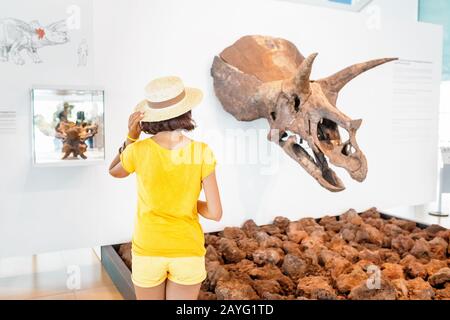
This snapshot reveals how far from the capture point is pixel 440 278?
9.72ft

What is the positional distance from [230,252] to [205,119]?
1.14 meters

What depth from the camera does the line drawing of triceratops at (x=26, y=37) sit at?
120 inches

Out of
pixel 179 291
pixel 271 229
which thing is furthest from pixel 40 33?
pixel 271 229

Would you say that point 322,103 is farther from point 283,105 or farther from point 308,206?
point 308,206

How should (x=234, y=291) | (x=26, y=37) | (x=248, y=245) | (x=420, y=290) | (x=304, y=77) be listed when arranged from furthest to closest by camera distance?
(x=248, y=245), (x=26, y=37), (x=304, y=77), (x=420, y=290), (x=234, y=291)

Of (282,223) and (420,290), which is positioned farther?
(282,223)

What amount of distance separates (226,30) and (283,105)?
3.49 feet

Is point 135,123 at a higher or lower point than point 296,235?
higher

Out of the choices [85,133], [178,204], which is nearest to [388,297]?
[178,204]

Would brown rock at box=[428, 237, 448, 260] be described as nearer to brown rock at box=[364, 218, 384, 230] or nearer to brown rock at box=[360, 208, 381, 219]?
brown rock at box=[364, 218, 384, 230]

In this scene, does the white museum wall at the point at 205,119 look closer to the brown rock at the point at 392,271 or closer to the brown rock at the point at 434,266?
the brown rock at the point at 392,271

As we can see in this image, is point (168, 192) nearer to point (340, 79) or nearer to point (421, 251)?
point (340, 79)

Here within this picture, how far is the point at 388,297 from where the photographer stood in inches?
105

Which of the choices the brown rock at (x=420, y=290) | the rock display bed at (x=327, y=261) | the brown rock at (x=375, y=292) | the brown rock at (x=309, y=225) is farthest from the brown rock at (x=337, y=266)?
the brown rock at (x=309, y=225)
